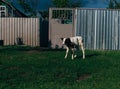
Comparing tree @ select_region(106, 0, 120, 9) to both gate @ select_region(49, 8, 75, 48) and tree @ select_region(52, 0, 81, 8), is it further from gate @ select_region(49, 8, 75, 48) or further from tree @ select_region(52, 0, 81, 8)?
gate @ select_region(49, 8, 75, 48)

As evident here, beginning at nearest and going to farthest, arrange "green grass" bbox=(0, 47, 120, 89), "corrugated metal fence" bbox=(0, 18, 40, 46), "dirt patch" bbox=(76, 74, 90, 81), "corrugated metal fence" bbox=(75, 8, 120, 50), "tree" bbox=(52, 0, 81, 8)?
"green grass" bbox=(0, 47, 120, 89) → "dirt patch" bbox=(76, 74, 90, 81) → "corrugated metal fence" bbox=(75, 8, 120, 50) → "corrugated metal fence" bbox=(0, 18, 40, 46) → "tree" bbox=(52, 0, 81, 8)

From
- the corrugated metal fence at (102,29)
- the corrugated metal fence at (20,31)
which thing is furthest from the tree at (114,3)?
the corrugated metal fence at (102,29)

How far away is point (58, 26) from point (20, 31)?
11.0 feet

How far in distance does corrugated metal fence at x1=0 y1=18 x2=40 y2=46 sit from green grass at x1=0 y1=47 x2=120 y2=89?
374 inches

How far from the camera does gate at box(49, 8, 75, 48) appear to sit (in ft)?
98.0

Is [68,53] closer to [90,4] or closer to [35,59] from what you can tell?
[35,59]

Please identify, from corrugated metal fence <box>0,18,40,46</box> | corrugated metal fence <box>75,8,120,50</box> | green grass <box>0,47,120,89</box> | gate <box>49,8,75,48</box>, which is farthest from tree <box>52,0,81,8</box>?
green grass <box>0,47,120,89</box>

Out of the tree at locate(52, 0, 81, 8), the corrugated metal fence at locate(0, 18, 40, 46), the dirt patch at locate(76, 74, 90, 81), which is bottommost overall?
the dirt patch at locate(76, 74, 90, 81)

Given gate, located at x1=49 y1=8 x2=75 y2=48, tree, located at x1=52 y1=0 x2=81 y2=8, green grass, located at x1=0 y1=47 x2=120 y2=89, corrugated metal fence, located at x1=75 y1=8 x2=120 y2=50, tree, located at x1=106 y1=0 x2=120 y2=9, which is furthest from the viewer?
tree, located at x1=106 y1=0 x2=120 y2=9

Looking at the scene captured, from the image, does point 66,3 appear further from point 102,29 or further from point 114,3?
point 102,29

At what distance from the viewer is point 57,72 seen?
17.1 m

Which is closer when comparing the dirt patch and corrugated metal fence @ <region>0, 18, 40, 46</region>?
the dirt patch

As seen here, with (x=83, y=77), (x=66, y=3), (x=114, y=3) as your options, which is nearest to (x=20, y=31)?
(x=66, y=3)

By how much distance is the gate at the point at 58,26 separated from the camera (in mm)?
29875
